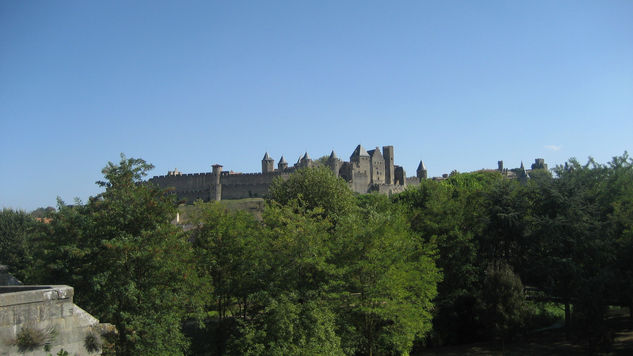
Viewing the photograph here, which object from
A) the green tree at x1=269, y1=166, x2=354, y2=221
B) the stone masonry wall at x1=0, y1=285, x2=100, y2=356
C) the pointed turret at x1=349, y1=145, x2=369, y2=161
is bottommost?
the stone masonry wall at x1=0, y1=285, x2=100, y2=356

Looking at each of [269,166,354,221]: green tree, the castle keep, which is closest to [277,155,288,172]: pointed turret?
the castle keep

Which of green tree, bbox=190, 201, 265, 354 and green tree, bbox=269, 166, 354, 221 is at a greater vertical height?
green tree, bbox=269, 166, 354, 221

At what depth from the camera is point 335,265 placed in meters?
19.8

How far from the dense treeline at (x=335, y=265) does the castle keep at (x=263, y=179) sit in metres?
71.6

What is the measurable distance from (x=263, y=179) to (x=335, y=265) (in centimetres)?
8661

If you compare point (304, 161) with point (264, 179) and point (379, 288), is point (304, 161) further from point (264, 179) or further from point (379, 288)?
point (379, 288)

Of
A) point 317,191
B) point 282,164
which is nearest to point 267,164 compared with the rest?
point 282,164

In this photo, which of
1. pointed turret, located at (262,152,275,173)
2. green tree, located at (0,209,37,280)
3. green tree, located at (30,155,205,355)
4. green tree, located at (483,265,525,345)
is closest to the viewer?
green tree, located at (30,155,205,355)

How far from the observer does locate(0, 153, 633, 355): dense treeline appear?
1534 centimetres

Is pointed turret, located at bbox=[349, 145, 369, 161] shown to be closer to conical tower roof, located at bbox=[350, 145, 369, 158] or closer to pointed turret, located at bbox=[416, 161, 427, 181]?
conical tower roof, located at bbox=[350, 145, 369, 158]

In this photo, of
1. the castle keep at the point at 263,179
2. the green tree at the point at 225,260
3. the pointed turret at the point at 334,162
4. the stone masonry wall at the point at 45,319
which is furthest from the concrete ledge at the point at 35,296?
the pointed turret at the point at 334,162

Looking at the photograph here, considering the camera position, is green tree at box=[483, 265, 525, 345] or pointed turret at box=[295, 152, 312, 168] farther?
pointed turret at box=[295, 152, 312, 168]

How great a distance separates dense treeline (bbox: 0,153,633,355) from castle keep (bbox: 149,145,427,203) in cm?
7156

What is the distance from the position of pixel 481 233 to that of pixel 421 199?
8.99m
